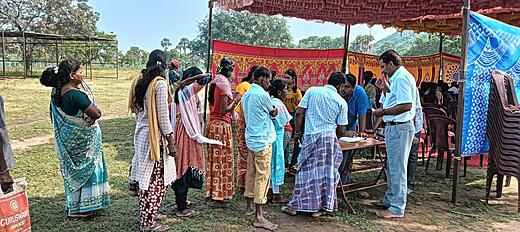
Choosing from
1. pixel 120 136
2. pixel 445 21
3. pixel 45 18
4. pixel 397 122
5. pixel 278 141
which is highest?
pixel 45 18

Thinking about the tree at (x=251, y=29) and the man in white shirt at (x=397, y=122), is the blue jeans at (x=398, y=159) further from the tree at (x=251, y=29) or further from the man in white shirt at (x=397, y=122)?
the tree at (x=251, y=29)

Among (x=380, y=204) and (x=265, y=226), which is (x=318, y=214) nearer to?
(x=265, y=226)

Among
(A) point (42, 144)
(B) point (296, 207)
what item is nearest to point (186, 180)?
(B) point (296, 207)

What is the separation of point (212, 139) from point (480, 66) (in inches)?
118

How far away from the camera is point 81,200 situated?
11.9ft

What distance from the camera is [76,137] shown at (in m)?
3.52

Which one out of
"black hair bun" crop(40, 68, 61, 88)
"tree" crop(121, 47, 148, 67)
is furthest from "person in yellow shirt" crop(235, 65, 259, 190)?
"tree" crop(121, 47, 148, 67)

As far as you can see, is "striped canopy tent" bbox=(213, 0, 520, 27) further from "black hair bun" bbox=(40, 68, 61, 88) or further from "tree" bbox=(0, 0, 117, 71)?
"tree" bbox=(0, 0, 117, 71)

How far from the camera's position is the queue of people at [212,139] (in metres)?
3.32

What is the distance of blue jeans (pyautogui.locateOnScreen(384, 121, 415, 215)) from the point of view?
3.86 meters

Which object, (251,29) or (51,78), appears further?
(251,29)

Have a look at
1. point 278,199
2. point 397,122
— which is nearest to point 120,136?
point 278,199

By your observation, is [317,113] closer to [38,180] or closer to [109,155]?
[38,180]

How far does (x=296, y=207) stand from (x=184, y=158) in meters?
1.14
